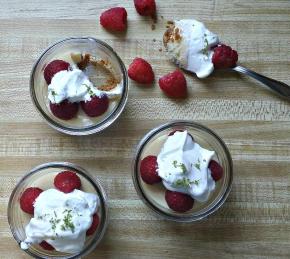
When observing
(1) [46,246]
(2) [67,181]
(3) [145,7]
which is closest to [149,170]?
(2) [67,181]

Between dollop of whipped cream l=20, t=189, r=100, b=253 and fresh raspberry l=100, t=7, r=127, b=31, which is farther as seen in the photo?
fresh raspberry l=100, t=7, r=127, b=31

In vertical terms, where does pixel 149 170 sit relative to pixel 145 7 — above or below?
below

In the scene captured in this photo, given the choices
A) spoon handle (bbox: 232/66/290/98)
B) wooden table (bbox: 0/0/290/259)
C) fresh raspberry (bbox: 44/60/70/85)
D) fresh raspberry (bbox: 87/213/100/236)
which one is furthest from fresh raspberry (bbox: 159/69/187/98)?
fresh raspberry (bbox: 87/213/100/236)

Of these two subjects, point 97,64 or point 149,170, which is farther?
point 97,64

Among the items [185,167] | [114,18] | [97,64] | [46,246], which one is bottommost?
→ [46,246]

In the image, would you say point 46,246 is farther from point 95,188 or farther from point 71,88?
point 71,88

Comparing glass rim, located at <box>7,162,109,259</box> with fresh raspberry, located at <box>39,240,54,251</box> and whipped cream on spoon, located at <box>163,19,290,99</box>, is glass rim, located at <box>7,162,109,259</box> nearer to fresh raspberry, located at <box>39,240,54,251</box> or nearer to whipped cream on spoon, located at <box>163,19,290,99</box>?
fresh raspberry, located at <box>39,240,54,251</box>

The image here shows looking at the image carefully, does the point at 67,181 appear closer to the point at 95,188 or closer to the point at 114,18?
the point at 95,188
